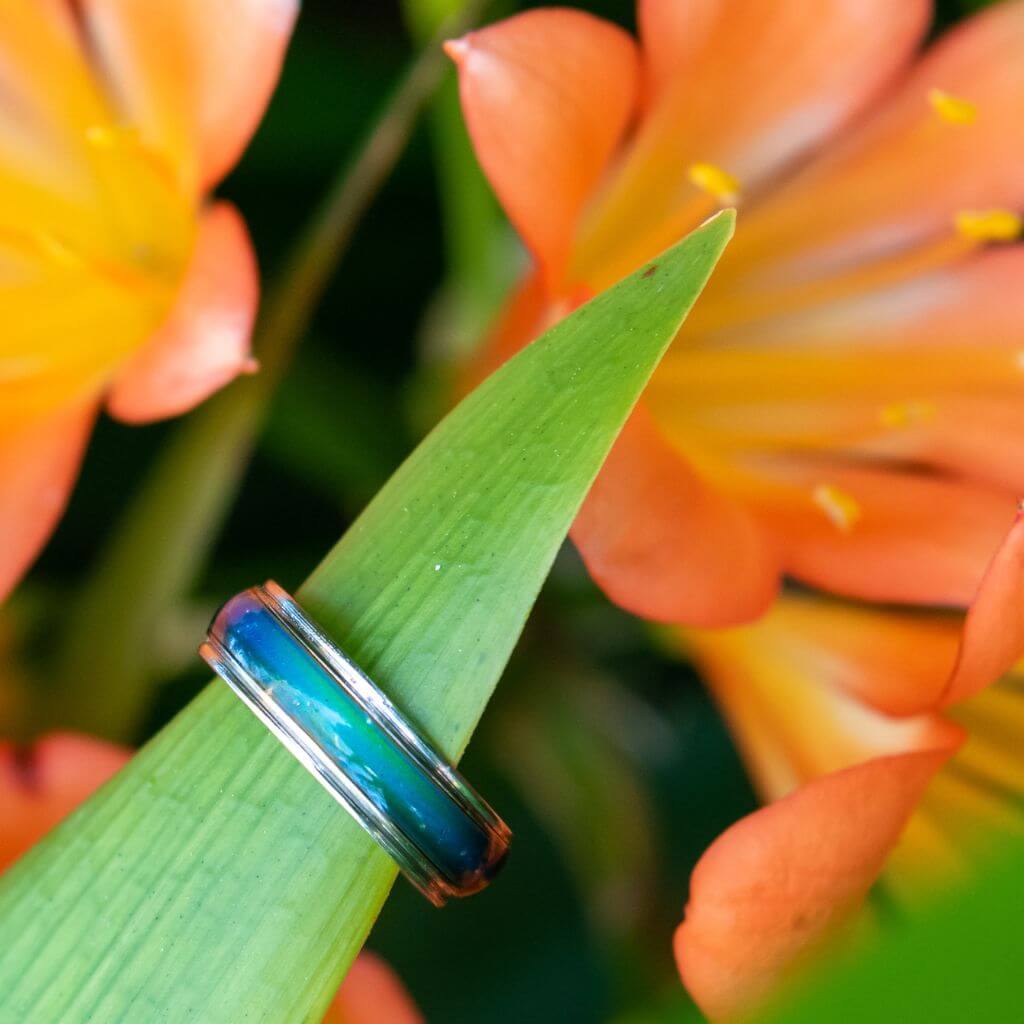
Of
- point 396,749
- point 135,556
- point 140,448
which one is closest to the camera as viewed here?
point 396,749

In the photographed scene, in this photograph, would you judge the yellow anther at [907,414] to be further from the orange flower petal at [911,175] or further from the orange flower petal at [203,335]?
the orange flower petal at [203,335]

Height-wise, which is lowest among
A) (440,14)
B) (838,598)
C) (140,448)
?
(838,598)

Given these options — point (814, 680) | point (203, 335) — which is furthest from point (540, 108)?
point (814, 680)

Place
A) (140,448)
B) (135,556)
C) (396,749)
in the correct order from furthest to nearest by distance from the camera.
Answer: (140,448) < (135,556) < (396,749)

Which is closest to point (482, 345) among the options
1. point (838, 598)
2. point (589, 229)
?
point (589, 229)

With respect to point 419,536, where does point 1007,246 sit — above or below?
below

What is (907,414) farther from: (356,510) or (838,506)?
(356,510)

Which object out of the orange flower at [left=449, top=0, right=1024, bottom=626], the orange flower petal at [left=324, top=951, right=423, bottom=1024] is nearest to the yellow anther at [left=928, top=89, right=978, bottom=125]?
the orange flower at [left=449, top=0, right=1024, bottom=626]

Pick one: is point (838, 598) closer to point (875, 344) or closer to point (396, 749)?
point (875, 344)
